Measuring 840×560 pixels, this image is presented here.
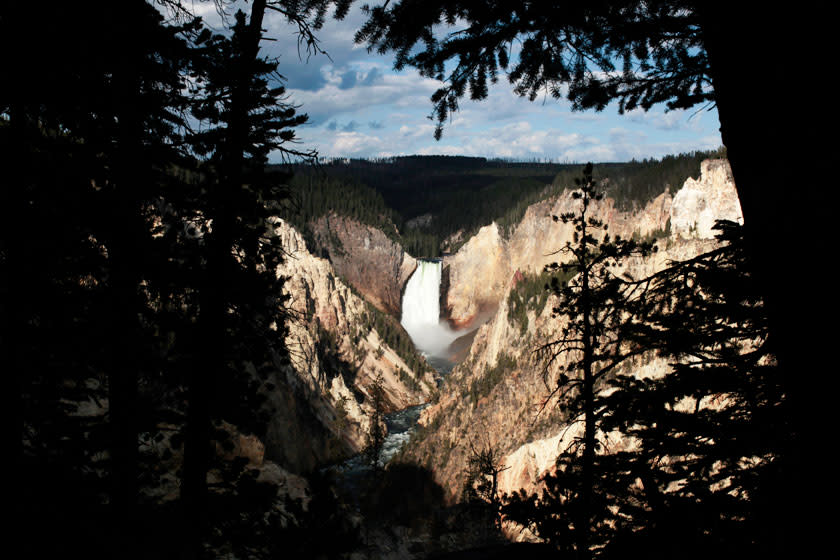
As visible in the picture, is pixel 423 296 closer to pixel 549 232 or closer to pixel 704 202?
pixel 549 232

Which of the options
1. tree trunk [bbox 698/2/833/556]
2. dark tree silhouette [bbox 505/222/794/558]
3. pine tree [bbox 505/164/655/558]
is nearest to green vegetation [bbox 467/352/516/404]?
pine tree [bbox 505/164/655/558]

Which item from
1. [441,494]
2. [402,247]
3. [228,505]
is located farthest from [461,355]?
[228,505]

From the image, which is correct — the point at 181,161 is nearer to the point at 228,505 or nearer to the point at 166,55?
the point at 166,55

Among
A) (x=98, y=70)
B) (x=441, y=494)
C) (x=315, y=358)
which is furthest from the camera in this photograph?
(x=315, y=358)

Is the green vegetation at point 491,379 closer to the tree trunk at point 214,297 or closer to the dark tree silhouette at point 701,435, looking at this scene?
the tree trunk at point 214,297

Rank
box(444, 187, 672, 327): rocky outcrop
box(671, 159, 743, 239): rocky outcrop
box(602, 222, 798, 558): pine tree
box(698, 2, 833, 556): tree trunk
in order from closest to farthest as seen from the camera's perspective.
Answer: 1. box(698, 2, 833, 556): tree trunk
2. box(602, 222, 798, 558): pine tree
3. box(671, 159, 743, 239): rocky outcrop
4. box(444, 187, 672, 327): rocky outcrop

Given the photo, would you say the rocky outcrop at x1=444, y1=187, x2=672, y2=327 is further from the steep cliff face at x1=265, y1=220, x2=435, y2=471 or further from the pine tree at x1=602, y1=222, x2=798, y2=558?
the pine tree at x1=602, y1=222, x2=798, y2=558

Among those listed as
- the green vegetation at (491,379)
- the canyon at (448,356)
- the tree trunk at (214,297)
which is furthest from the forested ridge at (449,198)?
→ the green vegetation at (491,379)
